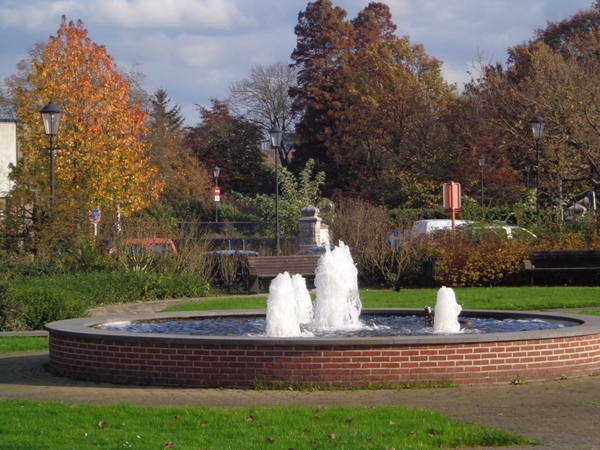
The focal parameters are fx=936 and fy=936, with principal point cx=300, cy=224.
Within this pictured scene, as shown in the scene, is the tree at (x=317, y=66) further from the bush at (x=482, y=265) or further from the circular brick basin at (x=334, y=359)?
the circular brick basin at (x=334, y=359)

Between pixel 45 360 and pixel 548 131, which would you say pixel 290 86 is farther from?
pixel 45 360

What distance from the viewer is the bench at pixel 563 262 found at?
993 inches

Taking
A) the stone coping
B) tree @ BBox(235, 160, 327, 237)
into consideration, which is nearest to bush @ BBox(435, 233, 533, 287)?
the stone coping

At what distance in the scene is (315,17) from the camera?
69.2 meters

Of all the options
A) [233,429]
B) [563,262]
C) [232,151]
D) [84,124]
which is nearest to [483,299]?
[563,262]

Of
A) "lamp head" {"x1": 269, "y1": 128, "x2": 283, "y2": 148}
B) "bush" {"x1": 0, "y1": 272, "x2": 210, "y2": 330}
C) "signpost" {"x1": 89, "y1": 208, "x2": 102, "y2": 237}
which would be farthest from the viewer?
"lamp head" {"x1": 269, "y1": 128, "x2": 283, "y2": 148}

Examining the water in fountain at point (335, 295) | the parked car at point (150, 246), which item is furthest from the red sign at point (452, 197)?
the water in fountain at point (335, 295)

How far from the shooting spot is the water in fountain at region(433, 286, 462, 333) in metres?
13.4

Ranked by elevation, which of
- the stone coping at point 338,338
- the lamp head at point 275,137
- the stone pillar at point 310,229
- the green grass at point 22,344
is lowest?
the green grass at point 22,344

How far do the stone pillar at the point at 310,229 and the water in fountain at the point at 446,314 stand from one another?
20.3m

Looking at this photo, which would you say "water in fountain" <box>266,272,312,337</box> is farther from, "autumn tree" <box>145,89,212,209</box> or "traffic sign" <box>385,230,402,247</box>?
"autumn tree" <box>145,89,212,209</box>

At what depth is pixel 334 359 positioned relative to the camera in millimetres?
10547

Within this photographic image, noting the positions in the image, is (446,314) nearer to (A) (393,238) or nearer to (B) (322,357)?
(B) (322,357)

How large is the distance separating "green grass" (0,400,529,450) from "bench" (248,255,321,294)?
16.5 meters
